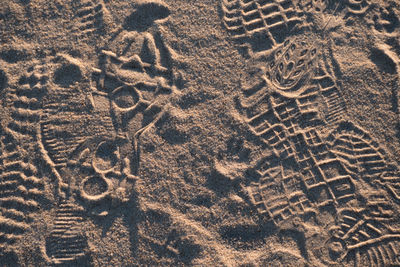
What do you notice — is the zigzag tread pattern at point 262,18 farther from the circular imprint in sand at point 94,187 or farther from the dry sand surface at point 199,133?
the circular imprint in sand at point 94,187

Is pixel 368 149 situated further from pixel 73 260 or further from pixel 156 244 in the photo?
pixel 73 260

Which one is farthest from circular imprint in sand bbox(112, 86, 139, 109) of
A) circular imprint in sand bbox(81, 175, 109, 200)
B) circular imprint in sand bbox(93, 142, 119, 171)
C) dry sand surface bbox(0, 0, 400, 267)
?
circular imprint in sand bbox(81, 175, 109, 200)

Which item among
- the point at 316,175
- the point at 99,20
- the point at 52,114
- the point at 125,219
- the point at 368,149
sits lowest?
the point at 125,219

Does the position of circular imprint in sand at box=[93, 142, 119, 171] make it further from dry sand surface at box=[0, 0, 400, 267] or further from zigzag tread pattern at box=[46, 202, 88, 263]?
zigzag tread pattern at box=[46, 202, 88, 263]

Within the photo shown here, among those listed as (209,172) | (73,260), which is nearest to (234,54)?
(209,172)

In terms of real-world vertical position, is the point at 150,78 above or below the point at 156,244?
above

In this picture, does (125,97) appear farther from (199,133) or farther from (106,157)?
(199,133)
